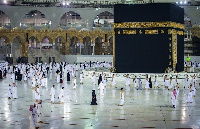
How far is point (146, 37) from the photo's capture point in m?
24.9

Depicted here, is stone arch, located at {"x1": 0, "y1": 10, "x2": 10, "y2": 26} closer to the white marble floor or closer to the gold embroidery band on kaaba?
the gold embroidery band on kaaba

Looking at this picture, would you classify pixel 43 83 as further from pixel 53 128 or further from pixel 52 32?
pixel 52 32

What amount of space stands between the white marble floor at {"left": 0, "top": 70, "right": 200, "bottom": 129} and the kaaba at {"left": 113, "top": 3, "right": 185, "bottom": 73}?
27.3 feet

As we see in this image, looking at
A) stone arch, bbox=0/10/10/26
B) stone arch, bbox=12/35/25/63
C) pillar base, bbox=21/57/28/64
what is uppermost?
stone arch, bbox=0/10/10/26

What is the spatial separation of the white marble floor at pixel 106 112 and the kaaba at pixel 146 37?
831 cm

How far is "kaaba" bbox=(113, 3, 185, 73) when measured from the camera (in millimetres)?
24656

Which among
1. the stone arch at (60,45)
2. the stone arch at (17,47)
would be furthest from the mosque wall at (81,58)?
the stone arch at (17,47)

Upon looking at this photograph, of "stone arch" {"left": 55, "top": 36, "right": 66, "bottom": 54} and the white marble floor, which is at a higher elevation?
"stone arch" {"left": 55, "top": 36, "right": 66, "bottom": 54}

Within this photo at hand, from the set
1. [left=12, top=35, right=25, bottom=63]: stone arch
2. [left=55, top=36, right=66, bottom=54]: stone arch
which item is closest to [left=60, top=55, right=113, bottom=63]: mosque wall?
[left=55, top=36, right=66, bottom=54]: stone arch

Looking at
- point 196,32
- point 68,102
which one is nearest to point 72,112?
point 68,102

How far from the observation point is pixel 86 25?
157ft

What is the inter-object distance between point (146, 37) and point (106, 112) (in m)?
13.6

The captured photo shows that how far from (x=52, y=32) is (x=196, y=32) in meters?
18.3

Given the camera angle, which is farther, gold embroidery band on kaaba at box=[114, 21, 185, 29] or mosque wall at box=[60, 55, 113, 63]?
mosque wall at box=[60, 55, 113, 63]
